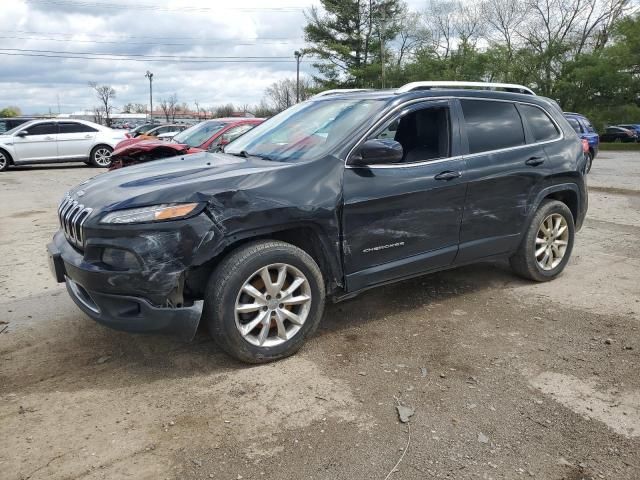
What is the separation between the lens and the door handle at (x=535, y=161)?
4812mm

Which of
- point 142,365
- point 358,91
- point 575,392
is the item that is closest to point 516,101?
point 358,91

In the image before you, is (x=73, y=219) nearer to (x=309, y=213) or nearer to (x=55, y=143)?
(x=309, y=213)

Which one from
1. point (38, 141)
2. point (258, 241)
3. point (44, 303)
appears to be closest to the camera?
point (258, 241)

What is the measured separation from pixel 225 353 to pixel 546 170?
10.8 feet

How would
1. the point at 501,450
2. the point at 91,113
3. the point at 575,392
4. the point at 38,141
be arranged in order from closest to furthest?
1. the point at 501,450
2. the point at 575,392
3. the point at 38,141
4. the point at 91,113

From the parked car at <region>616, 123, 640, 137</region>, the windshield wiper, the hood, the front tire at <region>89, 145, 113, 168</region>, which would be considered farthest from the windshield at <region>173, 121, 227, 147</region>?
the parked car at <region>616, 123, 640, 137</region>

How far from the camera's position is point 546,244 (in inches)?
205

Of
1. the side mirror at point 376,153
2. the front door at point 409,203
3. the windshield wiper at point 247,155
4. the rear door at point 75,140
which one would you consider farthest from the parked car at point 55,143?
the side mirror at point 376,153

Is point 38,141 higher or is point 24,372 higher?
point 38,141

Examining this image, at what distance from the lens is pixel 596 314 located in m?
4.49

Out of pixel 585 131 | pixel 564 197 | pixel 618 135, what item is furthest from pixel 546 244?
pixel 618 135

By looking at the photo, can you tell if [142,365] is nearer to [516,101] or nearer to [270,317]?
[270,317]

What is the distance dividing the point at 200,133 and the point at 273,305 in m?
7.85

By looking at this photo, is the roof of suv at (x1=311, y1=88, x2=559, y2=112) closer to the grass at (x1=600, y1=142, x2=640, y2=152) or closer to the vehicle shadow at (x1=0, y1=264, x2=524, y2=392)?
the vehicle shadow at (x1=0, y1=264, x2=524, y2=392)
